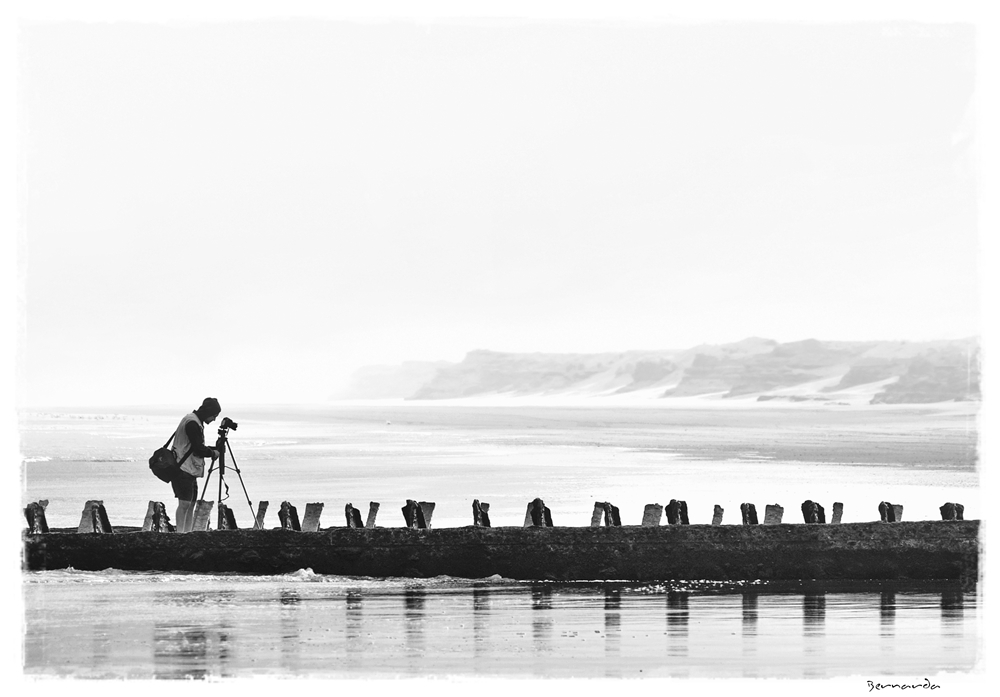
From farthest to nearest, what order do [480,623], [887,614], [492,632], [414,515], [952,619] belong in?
[414,515] → [887,614] → [952,619] → [480,623] → [492,632]

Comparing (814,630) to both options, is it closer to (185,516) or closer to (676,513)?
(676,513)

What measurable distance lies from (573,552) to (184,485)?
3976 millimetres

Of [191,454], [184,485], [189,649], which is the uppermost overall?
[191,454]

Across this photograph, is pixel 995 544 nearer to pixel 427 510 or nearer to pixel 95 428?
pixel 427 510

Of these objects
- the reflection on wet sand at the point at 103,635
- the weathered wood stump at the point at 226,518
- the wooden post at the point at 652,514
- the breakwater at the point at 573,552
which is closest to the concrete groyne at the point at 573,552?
the breakwater at the point at 573,552

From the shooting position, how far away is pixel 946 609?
1365 centimetres

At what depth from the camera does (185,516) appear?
15477 millimetres

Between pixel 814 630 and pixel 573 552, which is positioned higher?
pixel 573 552

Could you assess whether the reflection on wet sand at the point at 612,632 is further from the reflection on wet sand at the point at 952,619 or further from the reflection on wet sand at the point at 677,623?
the reflection on wet sand at the point at 952,619

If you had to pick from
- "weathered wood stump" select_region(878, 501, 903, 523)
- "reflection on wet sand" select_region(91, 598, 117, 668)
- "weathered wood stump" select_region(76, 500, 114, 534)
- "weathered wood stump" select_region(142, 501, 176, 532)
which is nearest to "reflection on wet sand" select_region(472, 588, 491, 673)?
"reflection on wet sand" select_region(91, 598, 117, 668)

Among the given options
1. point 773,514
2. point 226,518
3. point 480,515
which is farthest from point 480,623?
point 226,518

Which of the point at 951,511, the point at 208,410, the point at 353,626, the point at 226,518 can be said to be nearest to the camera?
the point at 353,626

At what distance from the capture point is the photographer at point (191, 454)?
15070 millimetres

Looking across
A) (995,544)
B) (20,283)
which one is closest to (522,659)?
(995,544)
